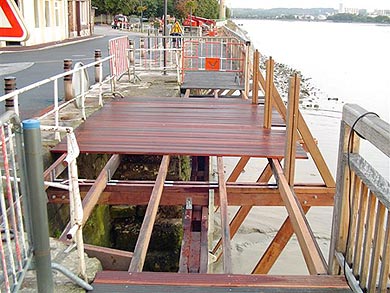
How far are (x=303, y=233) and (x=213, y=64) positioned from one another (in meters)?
12.3

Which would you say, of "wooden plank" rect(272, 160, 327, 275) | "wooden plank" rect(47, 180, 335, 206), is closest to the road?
"wooden plank" rect(47, 180, 335, 206)

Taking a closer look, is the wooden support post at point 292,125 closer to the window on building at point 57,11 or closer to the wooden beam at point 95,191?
the wooden beam at point 95,191

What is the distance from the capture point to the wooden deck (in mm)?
6238

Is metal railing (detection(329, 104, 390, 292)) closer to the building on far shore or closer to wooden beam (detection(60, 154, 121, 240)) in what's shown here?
wooden beam (detection(60, 154, 121, 240))

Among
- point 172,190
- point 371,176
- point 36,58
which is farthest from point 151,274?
point 36,58

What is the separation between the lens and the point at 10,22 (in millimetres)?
2367

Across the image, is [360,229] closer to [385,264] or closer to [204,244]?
[385,264]

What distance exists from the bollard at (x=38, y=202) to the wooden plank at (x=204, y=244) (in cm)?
207

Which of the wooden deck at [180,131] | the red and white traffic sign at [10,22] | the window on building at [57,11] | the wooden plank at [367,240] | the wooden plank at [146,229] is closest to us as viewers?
the red and white traffic sign at [10,22]

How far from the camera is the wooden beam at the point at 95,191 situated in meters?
4.28

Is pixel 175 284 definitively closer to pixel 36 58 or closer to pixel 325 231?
pixel 325 231

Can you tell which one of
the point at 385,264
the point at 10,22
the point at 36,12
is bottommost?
the point at 385,264

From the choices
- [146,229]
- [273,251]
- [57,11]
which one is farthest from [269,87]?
[57,11]

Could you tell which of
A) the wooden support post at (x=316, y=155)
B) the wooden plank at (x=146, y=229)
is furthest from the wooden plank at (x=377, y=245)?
the wooden support post at (x=316, y=155)
